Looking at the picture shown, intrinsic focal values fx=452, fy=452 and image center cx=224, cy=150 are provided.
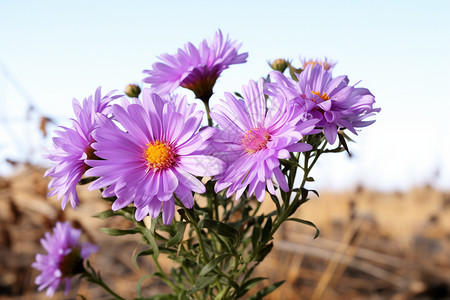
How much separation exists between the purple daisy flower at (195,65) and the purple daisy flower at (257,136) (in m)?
0.13

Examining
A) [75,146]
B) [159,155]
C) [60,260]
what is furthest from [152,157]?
[60,260]

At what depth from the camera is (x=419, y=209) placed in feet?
12.7

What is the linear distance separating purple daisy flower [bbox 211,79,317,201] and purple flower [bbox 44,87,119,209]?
0.18 metres

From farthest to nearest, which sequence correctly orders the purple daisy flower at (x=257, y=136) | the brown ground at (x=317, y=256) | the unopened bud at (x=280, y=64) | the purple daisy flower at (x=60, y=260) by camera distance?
the brown ground at (x=317, y=256)
the purple daisy flower at (x=60, y=260)
the unopened bud at (x=280, y=64)
the purple daisy flower at (x=257, y=136)

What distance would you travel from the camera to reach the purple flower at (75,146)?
65 cm

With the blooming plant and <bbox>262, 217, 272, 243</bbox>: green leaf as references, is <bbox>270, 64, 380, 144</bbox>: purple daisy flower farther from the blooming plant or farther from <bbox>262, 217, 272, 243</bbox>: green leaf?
<bbox>262, 217, 272, 243</bbox>: green leaf

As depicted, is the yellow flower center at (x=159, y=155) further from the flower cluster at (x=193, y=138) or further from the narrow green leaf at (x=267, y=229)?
the narrow green leaf at (x=267, y=229)

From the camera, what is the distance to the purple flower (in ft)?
2.13

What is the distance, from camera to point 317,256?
8.63ft

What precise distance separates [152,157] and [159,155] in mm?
11

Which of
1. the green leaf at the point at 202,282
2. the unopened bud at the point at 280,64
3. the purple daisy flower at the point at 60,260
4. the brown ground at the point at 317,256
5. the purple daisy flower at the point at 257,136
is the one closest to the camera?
the purple daisy flower at the point at 257,136

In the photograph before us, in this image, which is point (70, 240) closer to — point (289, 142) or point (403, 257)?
point (289, 142)

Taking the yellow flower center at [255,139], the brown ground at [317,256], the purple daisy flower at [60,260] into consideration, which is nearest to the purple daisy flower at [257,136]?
the yellow flower center at [255,139]

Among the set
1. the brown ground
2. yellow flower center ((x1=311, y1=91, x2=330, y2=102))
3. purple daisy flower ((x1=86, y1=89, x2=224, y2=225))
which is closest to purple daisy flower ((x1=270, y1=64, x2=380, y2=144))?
yellow flower center ((x1=311, y1=91, x2=330, y2=102))
